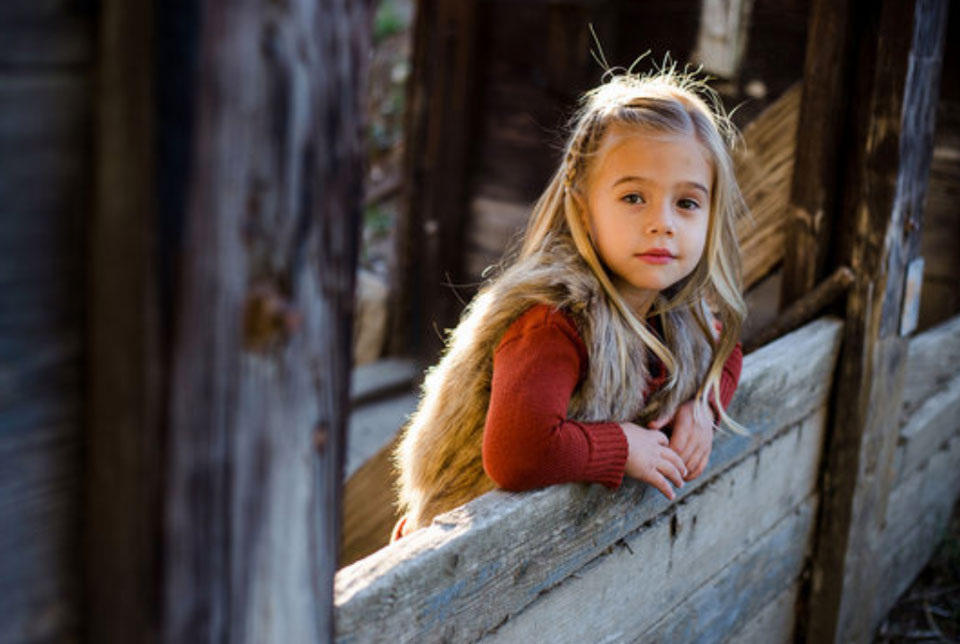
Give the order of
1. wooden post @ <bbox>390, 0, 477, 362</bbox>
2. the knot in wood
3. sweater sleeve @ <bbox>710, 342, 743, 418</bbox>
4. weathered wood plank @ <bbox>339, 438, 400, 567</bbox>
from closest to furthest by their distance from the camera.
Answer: the knot in wood < sweater sleeve @ <bbox>710, 342, 743, 418</bbox> < weathered wood plank @ <bbox>339, 438, 400, 567</bbox> < wooden post @ <bbox>390, 0, 477, 362</bbox>

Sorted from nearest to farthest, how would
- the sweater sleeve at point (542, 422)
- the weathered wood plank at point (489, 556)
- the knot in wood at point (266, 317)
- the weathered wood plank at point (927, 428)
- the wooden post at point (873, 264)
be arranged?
1. the knot in wood at point (266, 317)
2. the weathered wood plank at point (489, 556)
3. the sweater sleeve at point (542, 422)
4. the wooden post at point (873, 264)
5. the weathered wood plank at point (927, 428)

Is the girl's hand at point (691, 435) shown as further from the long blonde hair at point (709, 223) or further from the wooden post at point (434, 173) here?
the wooden post at point (434, 173)

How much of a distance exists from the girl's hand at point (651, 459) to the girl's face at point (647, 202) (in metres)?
0.27

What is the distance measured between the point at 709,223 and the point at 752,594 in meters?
1.04

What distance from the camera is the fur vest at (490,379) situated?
5.55ft

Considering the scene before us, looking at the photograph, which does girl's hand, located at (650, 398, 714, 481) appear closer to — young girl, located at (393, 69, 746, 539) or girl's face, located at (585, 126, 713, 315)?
young girl, located at (393, 69, 746, 539)

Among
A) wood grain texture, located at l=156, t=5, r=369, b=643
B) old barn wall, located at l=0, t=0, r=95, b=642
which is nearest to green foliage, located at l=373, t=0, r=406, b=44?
wood grain texture, located at l=156, t=5, r=369, b=643

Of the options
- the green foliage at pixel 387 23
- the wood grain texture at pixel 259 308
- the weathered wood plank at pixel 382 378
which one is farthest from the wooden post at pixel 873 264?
the green foliage at pixel 387 23

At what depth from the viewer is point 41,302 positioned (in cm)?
78

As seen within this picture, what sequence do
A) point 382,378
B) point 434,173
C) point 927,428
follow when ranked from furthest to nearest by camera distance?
point 382,378 < point 434,173 < point 927,428

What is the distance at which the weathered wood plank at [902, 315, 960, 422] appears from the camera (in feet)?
10.5

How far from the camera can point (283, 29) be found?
820mm

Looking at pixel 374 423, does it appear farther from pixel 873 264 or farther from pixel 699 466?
pixel 699 466

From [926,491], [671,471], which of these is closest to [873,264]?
[671,471]
